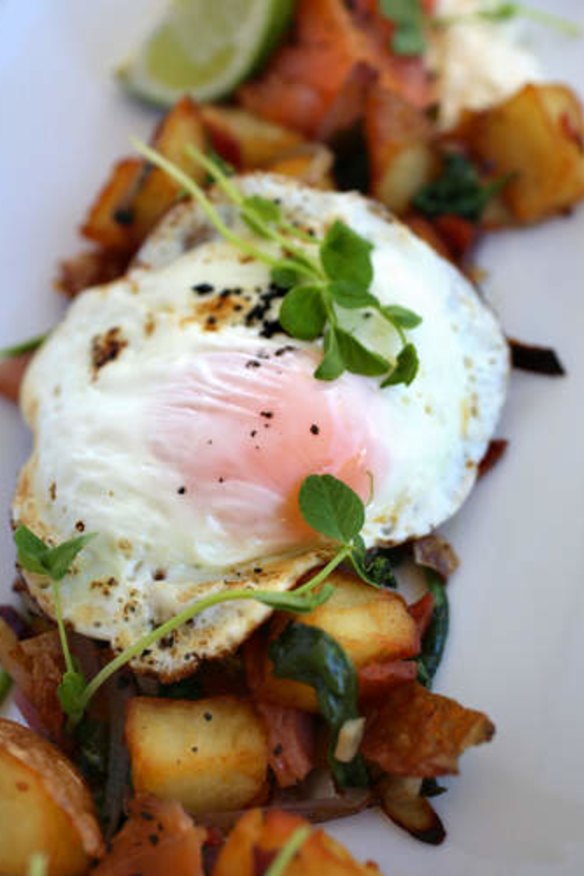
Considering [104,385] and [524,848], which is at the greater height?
[104,385]

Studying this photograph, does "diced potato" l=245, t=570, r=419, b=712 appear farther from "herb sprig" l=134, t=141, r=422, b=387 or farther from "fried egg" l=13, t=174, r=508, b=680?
"herb sprig" l=134, t=141, r=422, b=387

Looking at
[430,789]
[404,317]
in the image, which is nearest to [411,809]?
[430,789]

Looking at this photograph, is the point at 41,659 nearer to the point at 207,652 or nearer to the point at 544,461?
the point at 207,652

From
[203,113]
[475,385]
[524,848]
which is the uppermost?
[203,113]

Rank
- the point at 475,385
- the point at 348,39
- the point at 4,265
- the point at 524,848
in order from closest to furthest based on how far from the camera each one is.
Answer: the point at 524,848
the point at 475,385
the point at 4,265
the point at 348,39

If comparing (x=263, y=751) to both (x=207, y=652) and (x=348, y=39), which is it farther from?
(x=348, y=39)

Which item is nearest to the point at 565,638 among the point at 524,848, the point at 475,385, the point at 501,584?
the point at 501,584

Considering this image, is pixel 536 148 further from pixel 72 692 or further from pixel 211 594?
pixel 72 692

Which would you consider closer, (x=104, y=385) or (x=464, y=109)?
(x=104, y=385)

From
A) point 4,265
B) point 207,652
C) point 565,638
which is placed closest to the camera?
point 207,652
